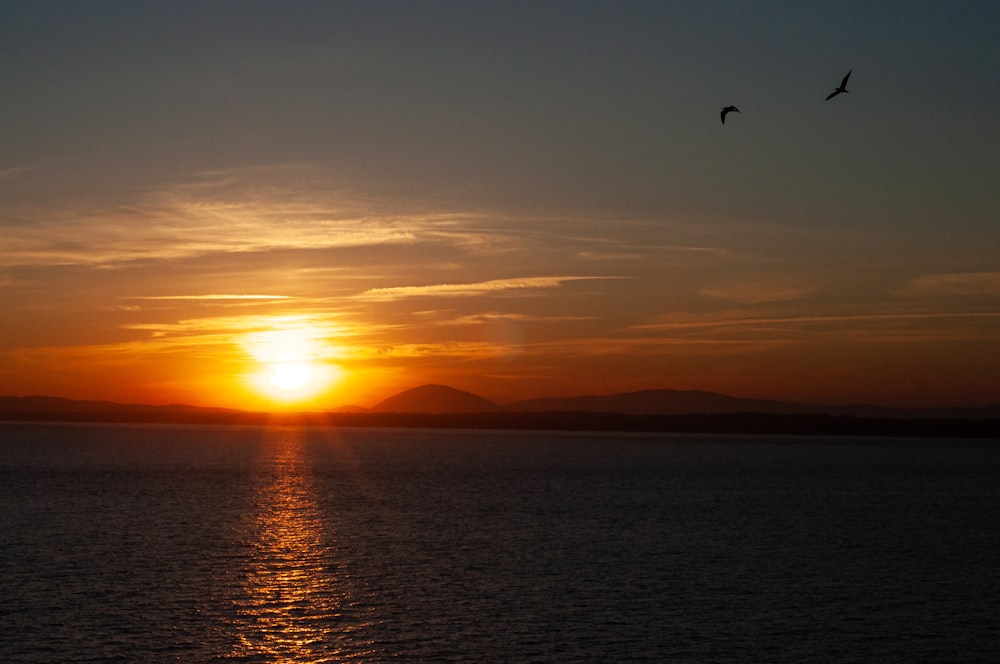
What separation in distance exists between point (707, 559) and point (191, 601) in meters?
26.8

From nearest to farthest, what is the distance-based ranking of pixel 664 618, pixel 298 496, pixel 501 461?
1. pixel 664 618
2. pixel 298 496
3. pixel 501 461

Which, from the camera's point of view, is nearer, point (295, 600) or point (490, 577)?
point (295, 600)

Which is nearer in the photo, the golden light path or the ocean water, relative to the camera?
the golden light path

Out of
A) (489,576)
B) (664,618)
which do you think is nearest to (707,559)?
(489,576)

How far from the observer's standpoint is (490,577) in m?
48.0

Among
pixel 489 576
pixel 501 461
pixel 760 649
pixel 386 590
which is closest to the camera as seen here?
pixel 760 649

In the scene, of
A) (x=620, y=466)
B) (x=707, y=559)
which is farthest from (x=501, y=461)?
(x=707, y=559)

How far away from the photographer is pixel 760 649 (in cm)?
3472

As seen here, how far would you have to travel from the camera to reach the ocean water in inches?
1366

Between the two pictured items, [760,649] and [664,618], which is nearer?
[760,649]

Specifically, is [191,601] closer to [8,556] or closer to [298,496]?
[8,556]

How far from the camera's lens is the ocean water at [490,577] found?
114 feet

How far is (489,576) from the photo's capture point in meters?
48.3

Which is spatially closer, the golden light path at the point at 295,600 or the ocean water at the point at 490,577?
the golden light path at the point at 295,600
